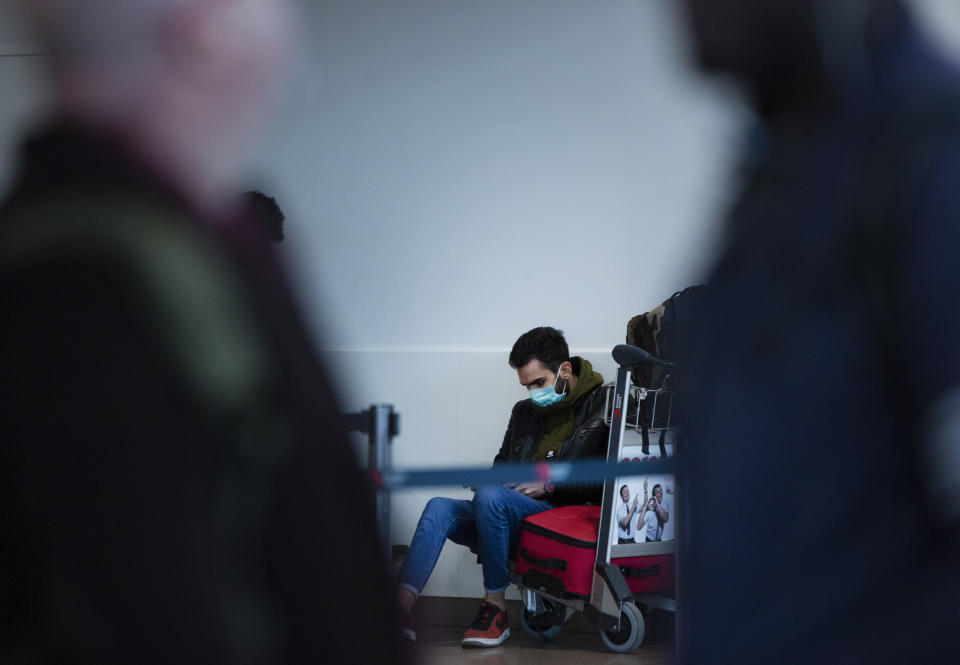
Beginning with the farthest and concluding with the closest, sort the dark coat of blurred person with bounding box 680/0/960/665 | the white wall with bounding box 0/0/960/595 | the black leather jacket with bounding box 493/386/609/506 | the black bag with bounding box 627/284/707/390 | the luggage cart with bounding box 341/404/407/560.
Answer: the white wall with bounding box 0/0/960/595, the black leather jacket with bounding box 493/386/609/506, the black bag with bounding box 627/284/707/390, the luggage cart with bounding box 341/404/407/560, the dark coat of blurred person with bounding box 680/0/960/665

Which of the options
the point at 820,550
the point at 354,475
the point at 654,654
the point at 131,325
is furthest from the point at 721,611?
the point at 654,654

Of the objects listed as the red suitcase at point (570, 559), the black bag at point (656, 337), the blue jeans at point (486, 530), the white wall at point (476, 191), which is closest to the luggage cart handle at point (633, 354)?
the black bag at point (656, 337)

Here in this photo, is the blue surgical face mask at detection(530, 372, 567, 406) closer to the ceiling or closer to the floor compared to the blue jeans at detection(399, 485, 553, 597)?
closer to the ceiling

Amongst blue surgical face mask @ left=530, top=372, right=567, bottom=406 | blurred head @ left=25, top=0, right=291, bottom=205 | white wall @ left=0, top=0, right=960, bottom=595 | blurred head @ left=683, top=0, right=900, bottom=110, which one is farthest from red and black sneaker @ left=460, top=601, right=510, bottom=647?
blurred head @ left=25, top=0, right=291, bottom=205

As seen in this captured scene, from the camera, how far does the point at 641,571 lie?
334cm

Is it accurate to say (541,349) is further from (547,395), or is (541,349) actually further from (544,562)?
(544,562)

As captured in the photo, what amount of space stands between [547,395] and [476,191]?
126 cm

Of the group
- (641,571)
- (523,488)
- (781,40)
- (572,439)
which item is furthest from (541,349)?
(781,40)

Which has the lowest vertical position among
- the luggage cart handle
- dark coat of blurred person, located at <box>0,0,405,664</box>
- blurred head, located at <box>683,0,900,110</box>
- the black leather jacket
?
the black leather jacket

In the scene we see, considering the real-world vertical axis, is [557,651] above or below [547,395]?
below

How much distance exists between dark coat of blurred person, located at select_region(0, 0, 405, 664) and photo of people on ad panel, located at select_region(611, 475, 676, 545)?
9.73 feet

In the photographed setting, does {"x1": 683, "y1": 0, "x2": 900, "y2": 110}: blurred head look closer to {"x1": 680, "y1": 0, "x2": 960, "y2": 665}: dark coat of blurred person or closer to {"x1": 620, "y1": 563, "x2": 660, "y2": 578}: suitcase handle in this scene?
{"x1": 680, "y1": 0, "x2": 960, "y2": 665}: dark coat of blurred person

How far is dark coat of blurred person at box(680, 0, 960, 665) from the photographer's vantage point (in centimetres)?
53

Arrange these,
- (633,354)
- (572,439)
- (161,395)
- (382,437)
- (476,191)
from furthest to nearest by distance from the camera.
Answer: (476,191)
(572,439)
(633,354)
(382,437)
(161,395)
